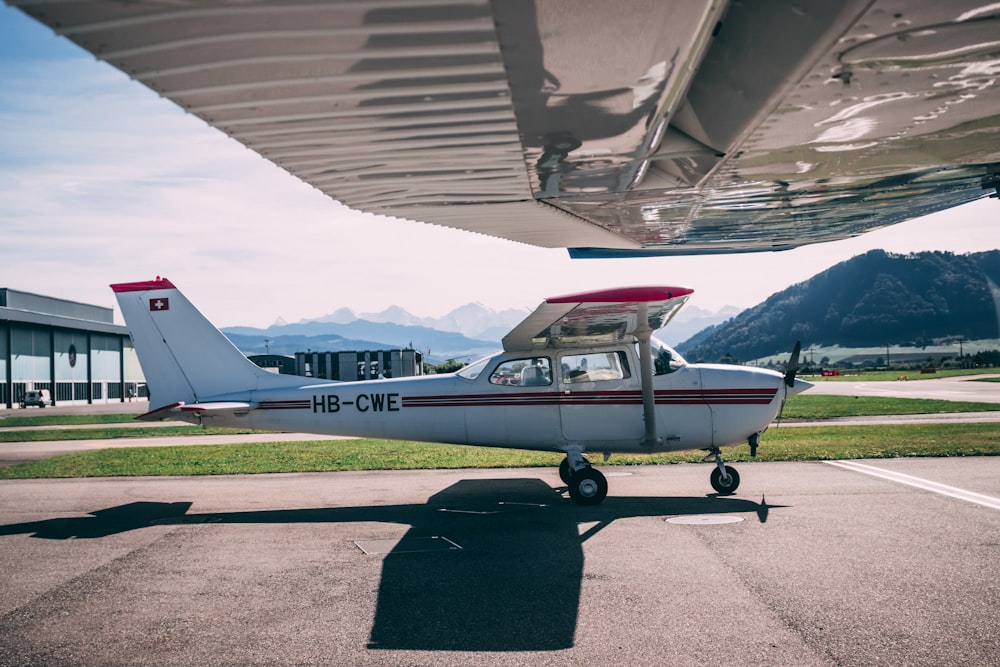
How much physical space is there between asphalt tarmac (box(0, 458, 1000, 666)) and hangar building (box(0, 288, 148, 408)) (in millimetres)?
53262

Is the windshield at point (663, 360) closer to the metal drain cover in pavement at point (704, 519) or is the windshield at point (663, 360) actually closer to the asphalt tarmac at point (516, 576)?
the asphalt tarmac at point (516, 576)

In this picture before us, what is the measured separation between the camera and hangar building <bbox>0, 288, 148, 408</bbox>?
Result: 180ft

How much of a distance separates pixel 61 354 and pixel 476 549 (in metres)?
66.7

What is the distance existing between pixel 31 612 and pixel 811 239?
337 inches

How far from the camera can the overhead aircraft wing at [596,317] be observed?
7.99 metres

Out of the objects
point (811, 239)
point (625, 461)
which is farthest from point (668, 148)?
point (625, 461)

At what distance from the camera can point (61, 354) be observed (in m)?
62.1

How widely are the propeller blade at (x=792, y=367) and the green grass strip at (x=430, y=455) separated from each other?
347 cm

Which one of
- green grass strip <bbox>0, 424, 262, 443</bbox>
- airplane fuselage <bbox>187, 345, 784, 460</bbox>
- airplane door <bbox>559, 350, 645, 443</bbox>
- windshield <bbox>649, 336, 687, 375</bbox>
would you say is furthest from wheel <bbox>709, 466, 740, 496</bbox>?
green grass strip <bbox>0, 424, 262, 443</bbox>

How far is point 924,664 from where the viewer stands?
429cm

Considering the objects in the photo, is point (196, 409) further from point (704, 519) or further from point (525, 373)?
point (704, 519)

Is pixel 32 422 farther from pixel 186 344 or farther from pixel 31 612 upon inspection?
pixel 31 612

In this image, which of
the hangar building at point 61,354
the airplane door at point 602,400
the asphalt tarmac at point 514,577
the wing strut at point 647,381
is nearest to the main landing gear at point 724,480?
the asphalt tarmac at point 514,577

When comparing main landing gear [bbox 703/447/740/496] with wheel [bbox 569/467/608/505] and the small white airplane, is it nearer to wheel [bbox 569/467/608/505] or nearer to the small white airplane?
the small white airplane
